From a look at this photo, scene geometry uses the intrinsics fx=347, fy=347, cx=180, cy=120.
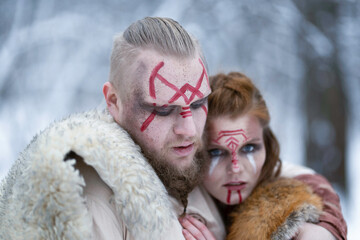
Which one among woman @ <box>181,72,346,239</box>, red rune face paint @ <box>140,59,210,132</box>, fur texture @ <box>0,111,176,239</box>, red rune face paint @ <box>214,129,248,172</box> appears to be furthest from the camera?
red rune face paint @ <box>214,129,248,172</box>

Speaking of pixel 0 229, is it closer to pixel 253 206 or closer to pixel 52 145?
pixel 52 145

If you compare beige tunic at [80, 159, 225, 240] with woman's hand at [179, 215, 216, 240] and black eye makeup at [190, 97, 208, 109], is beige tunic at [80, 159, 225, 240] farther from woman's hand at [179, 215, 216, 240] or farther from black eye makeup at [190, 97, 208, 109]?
black eye makeup at [190, 97, 208, 109]

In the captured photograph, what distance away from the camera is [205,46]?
590 cm

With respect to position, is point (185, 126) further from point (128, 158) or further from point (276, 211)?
point (276, 211)

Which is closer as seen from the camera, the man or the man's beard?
the man

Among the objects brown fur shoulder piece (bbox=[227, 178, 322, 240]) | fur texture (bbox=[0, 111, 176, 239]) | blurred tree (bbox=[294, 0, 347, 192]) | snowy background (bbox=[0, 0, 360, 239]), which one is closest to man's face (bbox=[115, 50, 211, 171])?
fur texture (bbox=[0, 111, 176, 239])

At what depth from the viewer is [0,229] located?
1493 millimetres

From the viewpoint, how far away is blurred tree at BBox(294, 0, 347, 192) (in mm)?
5164

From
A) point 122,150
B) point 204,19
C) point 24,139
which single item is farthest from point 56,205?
point 204,19

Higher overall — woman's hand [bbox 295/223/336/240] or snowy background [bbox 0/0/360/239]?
snowy background [bbox 0/0/360/239]

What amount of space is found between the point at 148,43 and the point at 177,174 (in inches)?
27.0

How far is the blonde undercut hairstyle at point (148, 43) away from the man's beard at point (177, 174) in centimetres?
39

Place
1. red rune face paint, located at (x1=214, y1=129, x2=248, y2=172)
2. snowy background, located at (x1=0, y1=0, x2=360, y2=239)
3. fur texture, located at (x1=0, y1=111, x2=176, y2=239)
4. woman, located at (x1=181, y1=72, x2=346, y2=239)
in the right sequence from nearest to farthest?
fur texture, located at (x1=0, y1=111, x2=176, y2=239)
woman, located at (x1=181, y1=72, x2=346, y2=239)
red rune face paint, located at (x1=214, y1=129, x2=248, y2=172)
snowy background, located at (x1=0, y1=0, x2=360, y2=239)

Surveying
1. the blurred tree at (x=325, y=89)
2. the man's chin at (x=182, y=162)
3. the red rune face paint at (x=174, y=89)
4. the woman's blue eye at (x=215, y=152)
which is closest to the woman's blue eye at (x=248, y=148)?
the woman's blue eye at (x=215, y=152)
